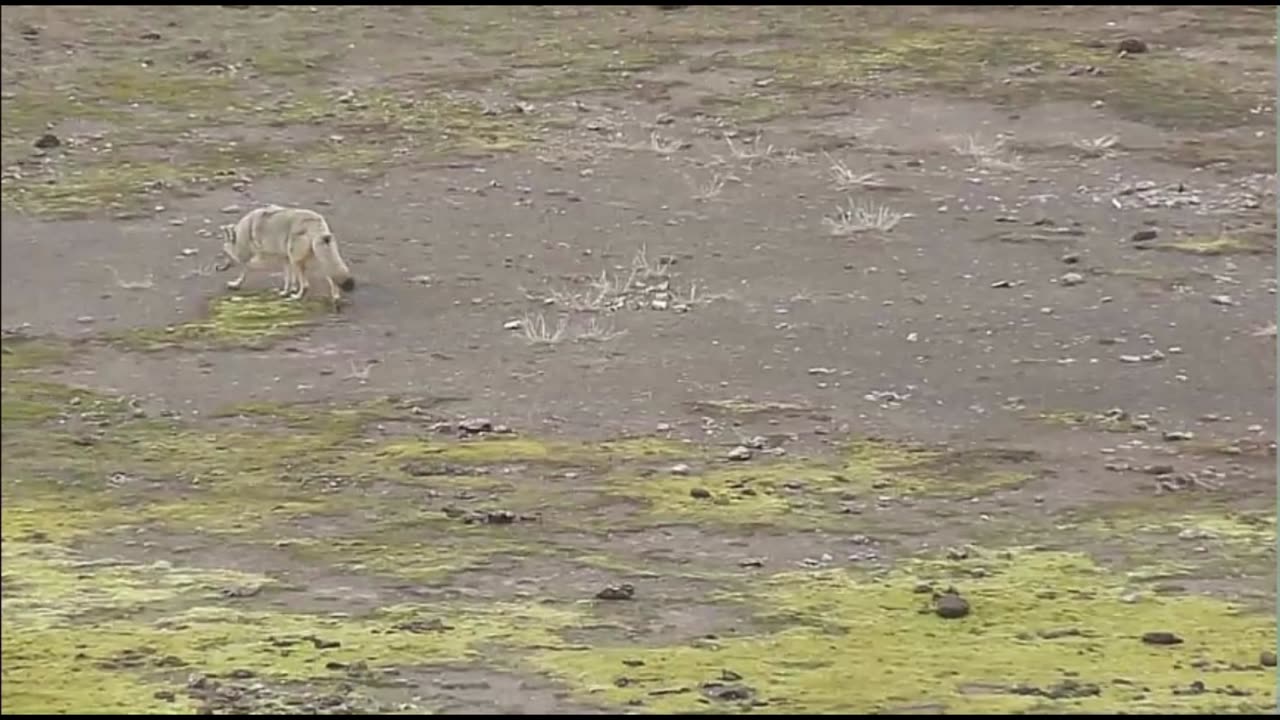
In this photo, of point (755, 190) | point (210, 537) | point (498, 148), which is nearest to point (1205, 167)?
point (755, 190)

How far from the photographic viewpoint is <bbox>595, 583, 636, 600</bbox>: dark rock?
6906 mm

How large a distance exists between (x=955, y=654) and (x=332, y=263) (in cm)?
731

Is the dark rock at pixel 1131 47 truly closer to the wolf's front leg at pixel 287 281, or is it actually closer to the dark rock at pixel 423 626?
the wolf's front leg at pixel 287 281

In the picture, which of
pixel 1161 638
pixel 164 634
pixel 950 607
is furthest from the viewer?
pixel 950 607

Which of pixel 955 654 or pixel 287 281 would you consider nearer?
pixel 955 654

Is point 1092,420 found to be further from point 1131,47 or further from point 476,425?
point 1131,47

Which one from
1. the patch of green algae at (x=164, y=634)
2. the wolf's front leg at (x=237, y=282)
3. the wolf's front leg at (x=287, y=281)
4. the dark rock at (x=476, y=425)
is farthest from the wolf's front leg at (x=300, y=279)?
the patch of green algae at (x=164, y=634)

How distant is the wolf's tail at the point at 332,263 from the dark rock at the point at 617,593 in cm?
624

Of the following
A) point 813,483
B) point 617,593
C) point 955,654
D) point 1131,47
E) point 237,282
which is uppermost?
point 955,654

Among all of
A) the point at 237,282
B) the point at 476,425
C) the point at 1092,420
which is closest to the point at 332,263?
the point at 237,282

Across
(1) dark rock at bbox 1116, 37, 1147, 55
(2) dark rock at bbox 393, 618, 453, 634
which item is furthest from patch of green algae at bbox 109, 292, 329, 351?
(1) dark rock at bbox 1116, 37, 1147, 55

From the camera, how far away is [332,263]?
13000mm

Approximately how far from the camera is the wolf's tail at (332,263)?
13.0 metres

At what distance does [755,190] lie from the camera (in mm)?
15484
